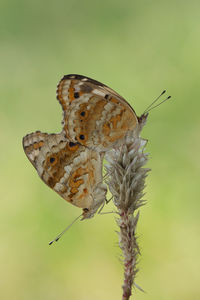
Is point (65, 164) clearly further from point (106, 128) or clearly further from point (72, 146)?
point (106, 128)

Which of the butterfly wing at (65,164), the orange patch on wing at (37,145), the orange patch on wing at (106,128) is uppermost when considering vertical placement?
the orange patch on wing at (37,145)

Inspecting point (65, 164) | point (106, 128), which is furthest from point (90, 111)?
point (65, 164)

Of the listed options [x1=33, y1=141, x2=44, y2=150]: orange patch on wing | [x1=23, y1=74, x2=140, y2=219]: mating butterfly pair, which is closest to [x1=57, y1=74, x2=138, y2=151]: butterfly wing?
[x1=23, y1=74, x2=140, y2=219]: mating butterfly pair

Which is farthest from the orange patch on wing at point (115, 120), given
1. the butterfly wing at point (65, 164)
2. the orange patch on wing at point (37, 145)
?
the orange patch on wing at point (37, 145)

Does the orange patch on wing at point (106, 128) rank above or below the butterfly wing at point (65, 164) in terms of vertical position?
above

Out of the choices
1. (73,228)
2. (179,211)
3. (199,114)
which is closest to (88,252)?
(73,228)

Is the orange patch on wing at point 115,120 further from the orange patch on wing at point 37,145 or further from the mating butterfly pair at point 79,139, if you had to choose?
the orange patch on wing at point 37,145

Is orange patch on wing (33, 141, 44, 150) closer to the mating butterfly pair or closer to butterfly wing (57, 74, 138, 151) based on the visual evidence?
the mating butterfly pair
